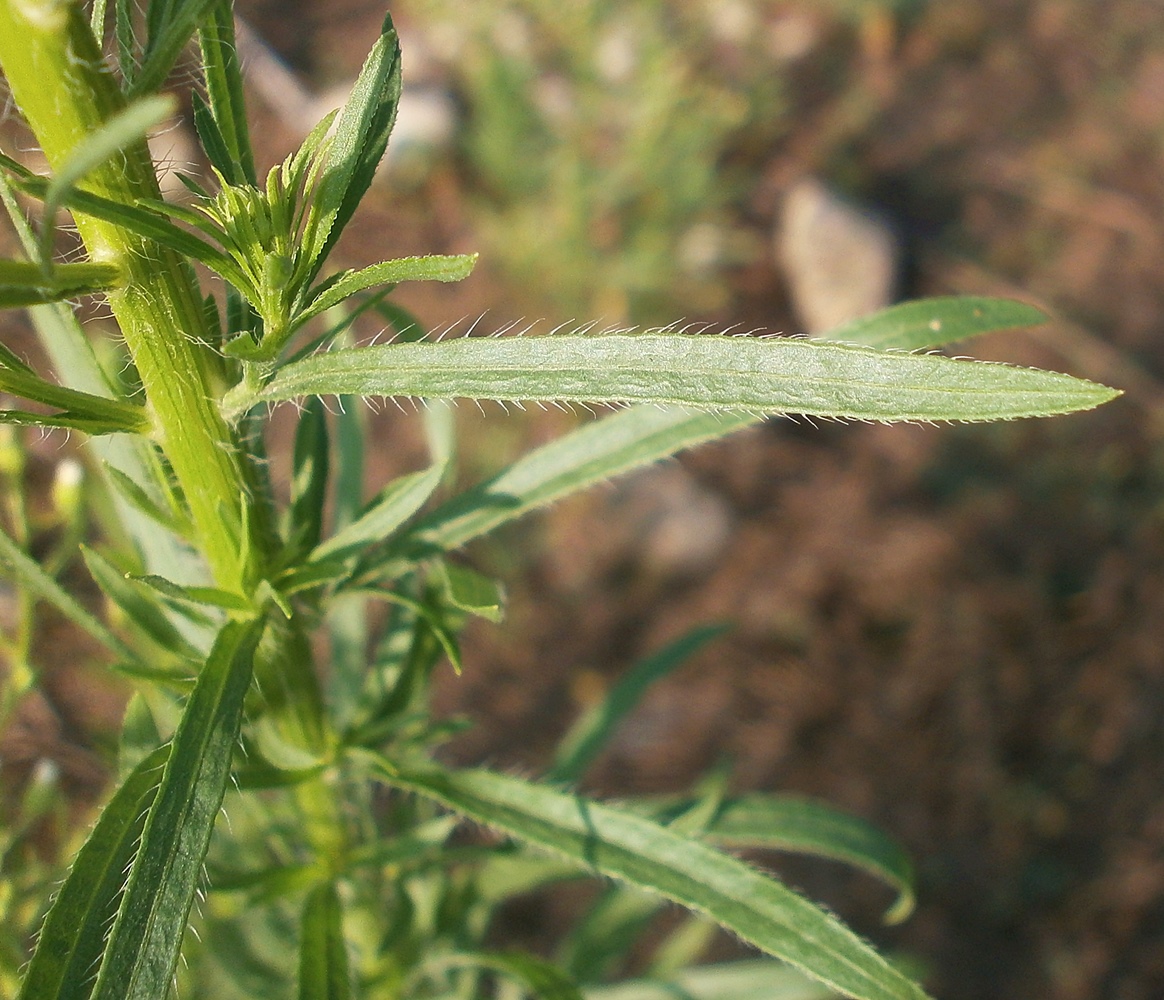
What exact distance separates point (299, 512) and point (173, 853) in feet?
1.16

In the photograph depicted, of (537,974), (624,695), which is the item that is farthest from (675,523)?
(537,974)

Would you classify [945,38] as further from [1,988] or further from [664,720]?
[1,988]

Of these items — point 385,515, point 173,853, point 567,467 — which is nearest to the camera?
point 173,853

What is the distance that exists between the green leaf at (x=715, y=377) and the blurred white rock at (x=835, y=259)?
Result: 3177 mm

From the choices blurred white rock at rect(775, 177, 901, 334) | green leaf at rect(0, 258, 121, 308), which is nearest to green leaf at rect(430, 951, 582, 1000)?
green leaf at rect(0, 258, 121, 308)

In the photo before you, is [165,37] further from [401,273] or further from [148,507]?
[148,507]

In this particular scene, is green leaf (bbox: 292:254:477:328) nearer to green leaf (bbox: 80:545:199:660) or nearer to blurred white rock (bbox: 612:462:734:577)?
green leaf (bbox: 80:545:199:660)

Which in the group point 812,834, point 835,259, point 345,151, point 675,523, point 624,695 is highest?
point 835,259

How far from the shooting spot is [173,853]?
2.39 feet

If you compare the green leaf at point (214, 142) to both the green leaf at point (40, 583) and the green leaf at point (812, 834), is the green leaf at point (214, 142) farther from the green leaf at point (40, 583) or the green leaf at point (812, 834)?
the green leaf at point (812, 834)

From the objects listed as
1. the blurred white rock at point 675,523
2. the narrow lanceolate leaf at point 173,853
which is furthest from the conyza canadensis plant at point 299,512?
the blurred white rock at point 675,523

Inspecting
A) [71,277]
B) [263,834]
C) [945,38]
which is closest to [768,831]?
[263,834]

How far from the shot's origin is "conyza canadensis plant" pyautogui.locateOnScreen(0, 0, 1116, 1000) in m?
0.68

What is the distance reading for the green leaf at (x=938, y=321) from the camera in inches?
39.7
